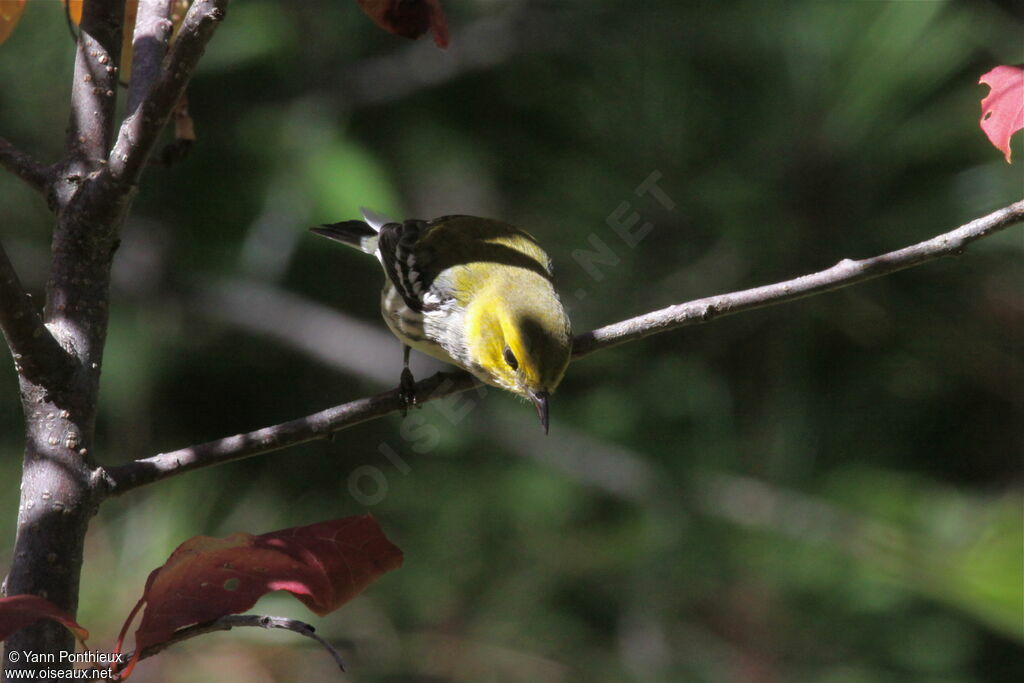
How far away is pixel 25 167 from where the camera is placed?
0.95 metres

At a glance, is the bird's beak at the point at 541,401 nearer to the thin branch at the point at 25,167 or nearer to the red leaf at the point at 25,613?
the thin branch at the point at 25,167

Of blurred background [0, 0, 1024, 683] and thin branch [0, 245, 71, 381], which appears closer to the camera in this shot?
thin branch [0, 245, 71, 381]

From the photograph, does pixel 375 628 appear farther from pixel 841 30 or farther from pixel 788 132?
pixel 841 30

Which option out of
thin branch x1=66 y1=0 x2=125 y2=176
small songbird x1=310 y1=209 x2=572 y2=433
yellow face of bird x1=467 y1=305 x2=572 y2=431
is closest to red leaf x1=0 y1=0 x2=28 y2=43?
thin branch x1=66 y1=0 x2=125 y2=176

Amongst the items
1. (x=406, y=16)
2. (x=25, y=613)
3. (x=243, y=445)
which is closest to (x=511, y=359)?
(x=406, y=16)

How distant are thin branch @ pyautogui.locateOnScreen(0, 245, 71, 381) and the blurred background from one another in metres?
1.37

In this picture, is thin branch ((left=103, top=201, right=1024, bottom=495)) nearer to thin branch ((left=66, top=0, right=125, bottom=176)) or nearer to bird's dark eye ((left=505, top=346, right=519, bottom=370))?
thin branch ((left=66, top=0, right=125, bottom=176))

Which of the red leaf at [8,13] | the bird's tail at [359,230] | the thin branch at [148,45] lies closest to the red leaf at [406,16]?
the thin branch at [148,45]

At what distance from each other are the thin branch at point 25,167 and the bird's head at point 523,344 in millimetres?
1014

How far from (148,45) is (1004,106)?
83 cm

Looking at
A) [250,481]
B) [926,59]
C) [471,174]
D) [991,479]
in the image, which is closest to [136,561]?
[250,481]

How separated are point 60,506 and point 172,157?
0.54m

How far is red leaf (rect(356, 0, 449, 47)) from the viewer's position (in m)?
1.07

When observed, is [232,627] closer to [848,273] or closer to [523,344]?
Answer: [848,273]
